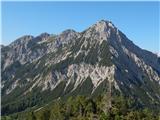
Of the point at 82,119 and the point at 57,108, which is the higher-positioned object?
the point at 57,108

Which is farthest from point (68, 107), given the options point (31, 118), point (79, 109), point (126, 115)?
point (126, 115)

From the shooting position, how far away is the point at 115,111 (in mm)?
153250

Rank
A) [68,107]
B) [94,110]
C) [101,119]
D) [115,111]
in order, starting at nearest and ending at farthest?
[101,119]
[115,111]
[94,110]
[68,107]

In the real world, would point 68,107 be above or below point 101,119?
above

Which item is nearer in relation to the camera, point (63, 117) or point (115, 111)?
point (115, 111)

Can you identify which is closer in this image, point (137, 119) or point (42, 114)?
point (137, 119)

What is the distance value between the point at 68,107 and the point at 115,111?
32076mm

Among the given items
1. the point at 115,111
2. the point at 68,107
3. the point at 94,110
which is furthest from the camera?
the point at 68,107

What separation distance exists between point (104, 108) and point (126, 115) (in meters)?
9.44

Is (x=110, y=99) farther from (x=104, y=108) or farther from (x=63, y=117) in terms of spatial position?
(x=63, y=117)

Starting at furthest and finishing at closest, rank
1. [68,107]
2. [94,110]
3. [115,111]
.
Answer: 1. [68,107]
2. [94,110]
3. [115,111]

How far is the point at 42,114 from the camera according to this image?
597 feet

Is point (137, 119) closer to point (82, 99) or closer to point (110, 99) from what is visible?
point (110, 99)

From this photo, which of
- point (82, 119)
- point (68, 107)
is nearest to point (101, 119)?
point (82, 119)
